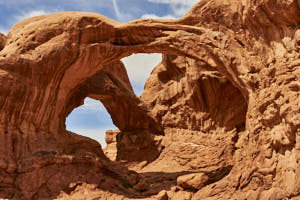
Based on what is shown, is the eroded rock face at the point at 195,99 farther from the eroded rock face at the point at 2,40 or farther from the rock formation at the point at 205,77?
the eroded rock face at the point at 2,40

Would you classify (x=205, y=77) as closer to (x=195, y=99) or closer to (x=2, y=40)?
(x=195, y=99)

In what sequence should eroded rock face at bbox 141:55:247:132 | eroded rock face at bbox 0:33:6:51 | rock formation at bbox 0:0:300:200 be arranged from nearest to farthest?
rock formation at bbox 0:0:300:200
eroded rock face at bbox 0:33:6:51
eroded rock face at bbox 141:55:247:132

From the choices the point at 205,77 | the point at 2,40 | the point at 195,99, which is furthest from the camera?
the point at 195,99

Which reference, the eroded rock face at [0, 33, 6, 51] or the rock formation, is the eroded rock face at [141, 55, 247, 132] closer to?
the rock formation

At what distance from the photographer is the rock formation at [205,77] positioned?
7.80 metres

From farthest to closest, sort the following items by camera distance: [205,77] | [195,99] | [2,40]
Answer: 1. [195,99]
2. [205,77]
3. [2,40]

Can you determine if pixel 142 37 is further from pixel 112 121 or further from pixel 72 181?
pixel 112 121

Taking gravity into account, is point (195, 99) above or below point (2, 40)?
below

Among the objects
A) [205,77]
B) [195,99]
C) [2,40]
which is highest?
[2,40]

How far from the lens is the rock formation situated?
307 inches

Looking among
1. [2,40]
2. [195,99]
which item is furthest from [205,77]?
[2,40]

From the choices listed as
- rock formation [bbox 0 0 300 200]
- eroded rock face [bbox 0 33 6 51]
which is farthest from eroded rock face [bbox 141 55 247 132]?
eroded rock face [bbox 0 33 6 51]

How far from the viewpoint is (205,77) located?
14156 mm

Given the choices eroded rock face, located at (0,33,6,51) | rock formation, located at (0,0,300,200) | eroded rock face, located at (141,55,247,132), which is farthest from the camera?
eroded rock face, located at (141,55,247,132)
